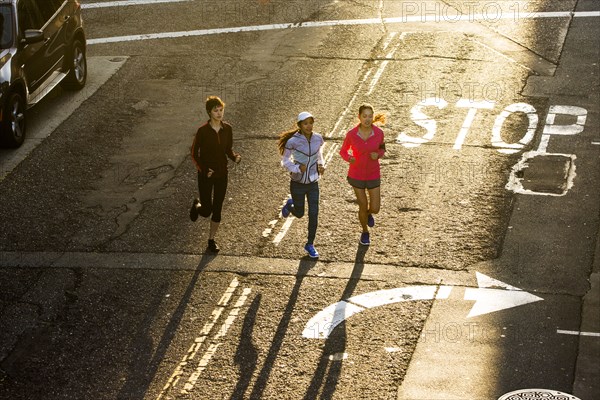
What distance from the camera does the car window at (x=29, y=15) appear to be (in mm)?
18891

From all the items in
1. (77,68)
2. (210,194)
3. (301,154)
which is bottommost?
(77,68)

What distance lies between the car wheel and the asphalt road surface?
28 cm

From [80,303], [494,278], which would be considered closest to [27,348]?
[80,303]

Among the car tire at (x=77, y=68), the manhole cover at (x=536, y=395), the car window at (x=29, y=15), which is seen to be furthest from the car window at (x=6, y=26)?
the manhole cover at (x=536, y=395)

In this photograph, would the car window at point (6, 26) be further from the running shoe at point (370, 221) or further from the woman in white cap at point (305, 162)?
the running shoe at point (370, 221)

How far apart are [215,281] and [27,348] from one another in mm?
2350

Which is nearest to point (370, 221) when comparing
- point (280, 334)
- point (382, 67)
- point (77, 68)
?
point (280, 334)

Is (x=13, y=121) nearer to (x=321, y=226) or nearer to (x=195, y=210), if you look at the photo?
(x=195, y=210)

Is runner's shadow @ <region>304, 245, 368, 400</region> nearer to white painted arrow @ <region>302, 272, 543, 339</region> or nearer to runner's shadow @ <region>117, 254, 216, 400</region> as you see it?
white painted arrow @ <region>302, 272, 543, 339</region>

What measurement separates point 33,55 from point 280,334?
28.8ft

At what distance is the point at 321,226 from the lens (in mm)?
14898

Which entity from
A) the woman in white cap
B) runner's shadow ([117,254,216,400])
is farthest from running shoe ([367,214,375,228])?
runner's shadow ([117,254,216,400])

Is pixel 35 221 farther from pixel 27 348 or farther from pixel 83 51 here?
pixel 83 51

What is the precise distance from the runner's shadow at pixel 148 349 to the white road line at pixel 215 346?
399 mm
